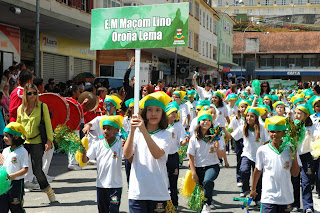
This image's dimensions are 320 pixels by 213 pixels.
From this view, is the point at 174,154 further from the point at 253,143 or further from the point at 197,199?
the point at 253,143

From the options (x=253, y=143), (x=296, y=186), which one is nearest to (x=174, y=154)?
(x=253, y=143)

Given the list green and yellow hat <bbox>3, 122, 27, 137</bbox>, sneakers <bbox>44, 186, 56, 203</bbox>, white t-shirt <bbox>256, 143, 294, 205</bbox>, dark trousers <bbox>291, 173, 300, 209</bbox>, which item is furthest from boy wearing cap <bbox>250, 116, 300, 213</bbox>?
sneakers <bbox>44, 186, 56, 203</bbox>

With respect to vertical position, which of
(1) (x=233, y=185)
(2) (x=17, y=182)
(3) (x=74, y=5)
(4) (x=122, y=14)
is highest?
(3) (x=74, y=5)

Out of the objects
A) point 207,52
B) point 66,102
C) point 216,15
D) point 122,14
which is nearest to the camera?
point 122,14

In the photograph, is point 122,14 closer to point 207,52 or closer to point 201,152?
point 201,152

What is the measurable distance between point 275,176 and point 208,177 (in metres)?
1.55

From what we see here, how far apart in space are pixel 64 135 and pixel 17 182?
990 mm

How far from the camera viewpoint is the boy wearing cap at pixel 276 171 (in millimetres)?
5477

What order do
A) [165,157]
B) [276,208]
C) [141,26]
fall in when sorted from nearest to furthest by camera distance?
[141,26]
[165,157]
[276,208]

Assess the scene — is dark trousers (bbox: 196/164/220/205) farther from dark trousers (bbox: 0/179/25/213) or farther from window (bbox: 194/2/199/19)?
window (bbox: 194/2/199/19)

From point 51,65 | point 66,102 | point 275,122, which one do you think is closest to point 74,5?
point 51,65

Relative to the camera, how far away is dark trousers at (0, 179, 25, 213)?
18.5ft

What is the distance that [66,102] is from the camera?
29.0 ft

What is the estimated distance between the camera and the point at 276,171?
5574 millimetres
